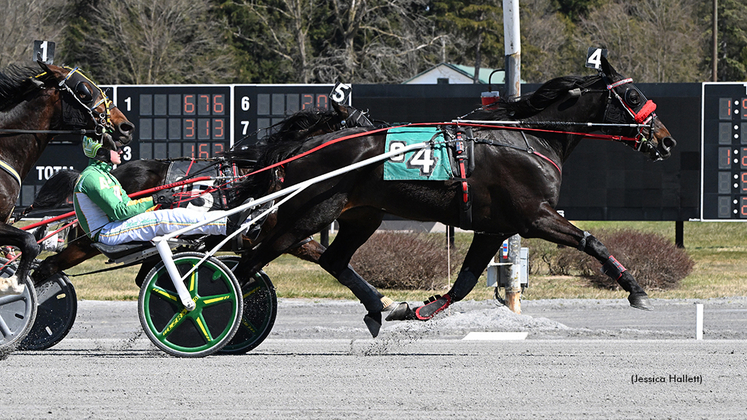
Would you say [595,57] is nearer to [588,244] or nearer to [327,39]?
[588,244]

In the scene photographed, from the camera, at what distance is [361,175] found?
674 centimetres

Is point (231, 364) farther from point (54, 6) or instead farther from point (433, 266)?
point (54, 6)

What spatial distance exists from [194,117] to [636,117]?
903cm

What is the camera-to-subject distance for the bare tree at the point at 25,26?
3181 cm

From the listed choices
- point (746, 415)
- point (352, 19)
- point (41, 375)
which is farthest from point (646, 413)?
point (352, 19)

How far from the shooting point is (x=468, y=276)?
7055 millimetres

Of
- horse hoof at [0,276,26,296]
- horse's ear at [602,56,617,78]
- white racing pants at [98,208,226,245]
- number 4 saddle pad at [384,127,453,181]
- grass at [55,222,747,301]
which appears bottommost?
grass at [55,222,747,301]

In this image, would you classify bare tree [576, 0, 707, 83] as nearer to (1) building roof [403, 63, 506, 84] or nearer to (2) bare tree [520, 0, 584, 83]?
(2) bare tree [520, 0, 584, 83]

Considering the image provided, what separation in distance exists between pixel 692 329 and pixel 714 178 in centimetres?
570

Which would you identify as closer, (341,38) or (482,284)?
(482,284)

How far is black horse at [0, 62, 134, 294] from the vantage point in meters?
6.50

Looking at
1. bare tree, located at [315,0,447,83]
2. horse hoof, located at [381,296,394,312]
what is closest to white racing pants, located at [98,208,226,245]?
horse hoof, located at [381,296,394,312]

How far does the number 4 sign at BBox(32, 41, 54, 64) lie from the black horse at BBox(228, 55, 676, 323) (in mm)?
1702

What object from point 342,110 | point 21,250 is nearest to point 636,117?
point 342,110
